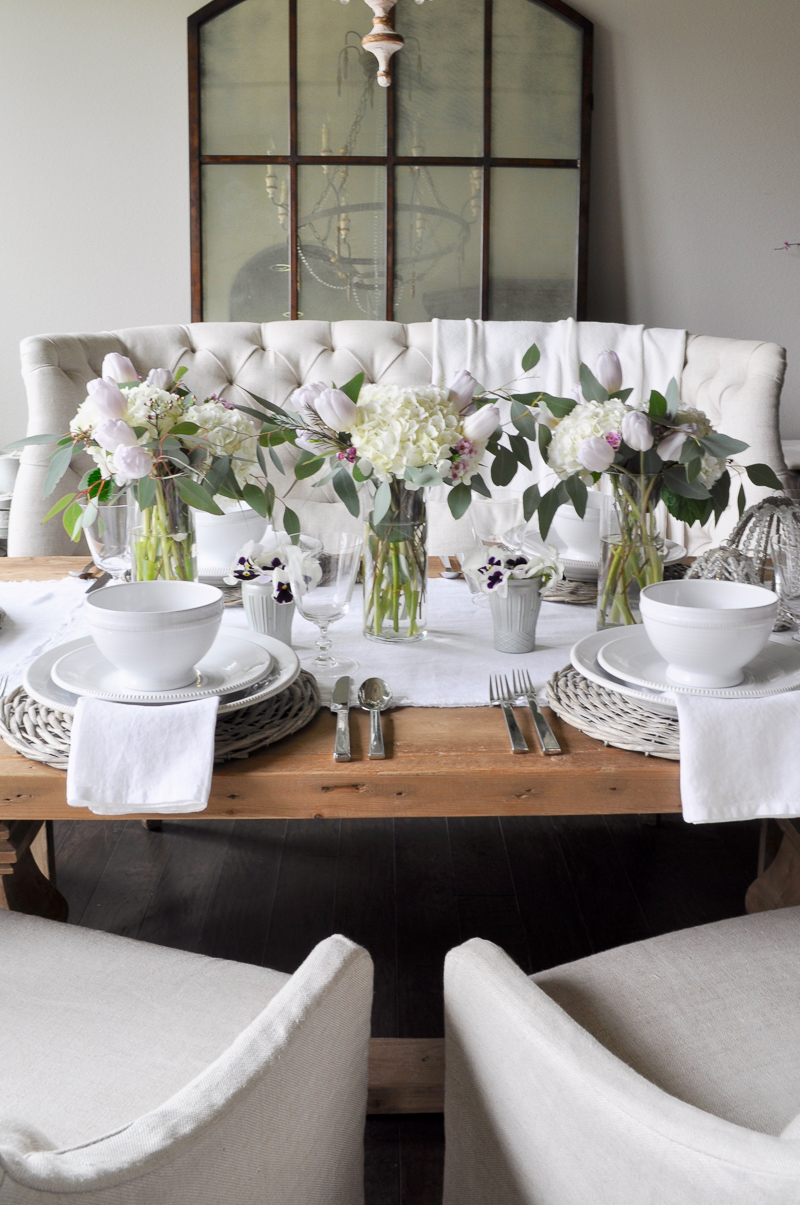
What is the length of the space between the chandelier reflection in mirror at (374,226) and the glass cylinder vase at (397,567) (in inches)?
96.5

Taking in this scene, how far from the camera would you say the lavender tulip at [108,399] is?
3.83 ft

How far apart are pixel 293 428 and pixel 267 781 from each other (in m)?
0.49

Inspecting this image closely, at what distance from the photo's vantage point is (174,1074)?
835mm

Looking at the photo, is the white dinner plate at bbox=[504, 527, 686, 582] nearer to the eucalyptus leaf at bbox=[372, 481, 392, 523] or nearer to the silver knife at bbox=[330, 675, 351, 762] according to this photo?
the eucalyptus leaf at bbox=[372, 481, 392, 523]

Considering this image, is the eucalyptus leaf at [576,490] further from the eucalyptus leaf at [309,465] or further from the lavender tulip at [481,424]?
the eucalyptus leaf at [309,465]

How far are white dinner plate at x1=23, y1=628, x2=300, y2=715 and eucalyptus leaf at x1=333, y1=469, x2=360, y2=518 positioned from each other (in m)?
0.20

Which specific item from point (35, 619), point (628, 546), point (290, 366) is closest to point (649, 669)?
point (628, 546)

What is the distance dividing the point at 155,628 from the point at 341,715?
0.75ft

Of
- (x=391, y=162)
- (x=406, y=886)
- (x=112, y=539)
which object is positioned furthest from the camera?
(x=391, y=162)

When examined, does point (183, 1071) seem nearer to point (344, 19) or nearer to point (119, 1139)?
point (119, 1139)

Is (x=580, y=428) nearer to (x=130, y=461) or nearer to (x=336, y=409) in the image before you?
(x=336, y=409)

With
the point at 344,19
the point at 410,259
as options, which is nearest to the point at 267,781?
the point at 410,259

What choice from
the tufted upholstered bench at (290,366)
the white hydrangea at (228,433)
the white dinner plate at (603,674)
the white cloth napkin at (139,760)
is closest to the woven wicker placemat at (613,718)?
the white dinner plate at (603,674)

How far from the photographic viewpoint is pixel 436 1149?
125 centimetres
